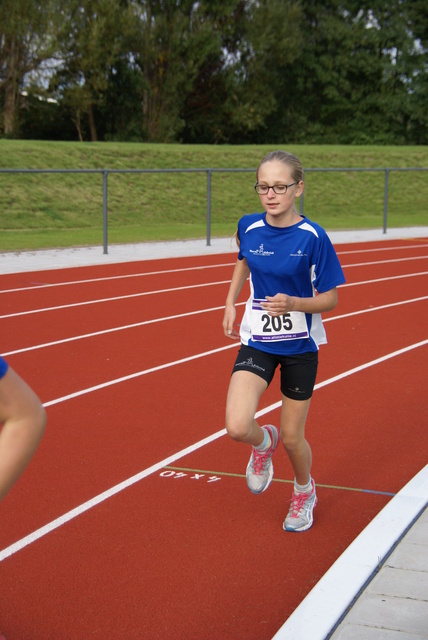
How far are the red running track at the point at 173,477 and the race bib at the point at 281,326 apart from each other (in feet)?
3.09

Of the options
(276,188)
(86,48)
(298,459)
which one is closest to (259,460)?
(298,459)

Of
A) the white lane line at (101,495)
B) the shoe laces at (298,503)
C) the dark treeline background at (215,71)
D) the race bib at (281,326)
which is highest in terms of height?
the dark treeline background at (215,71)

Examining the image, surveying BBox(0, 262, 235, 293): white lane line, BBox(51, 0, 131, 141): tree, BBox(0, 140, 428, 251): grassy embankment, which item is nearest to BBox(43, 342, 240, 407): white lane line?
BBox(0, 262, 235, 293): white lane line

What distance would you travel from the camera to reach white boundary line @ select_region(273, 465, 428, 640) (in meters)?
3.23

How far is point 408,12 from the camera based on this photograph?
191ft

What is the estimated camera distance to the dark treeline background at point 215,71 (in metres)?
35.8

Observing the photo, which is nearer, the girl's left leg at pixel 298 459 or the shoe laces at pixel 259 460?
the girl's left leg at pixel 298 459

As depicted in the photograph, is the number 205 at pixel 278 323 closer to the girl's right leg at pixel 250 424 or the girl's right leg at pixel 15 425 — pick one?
the girl's right leg at pixel 250 424

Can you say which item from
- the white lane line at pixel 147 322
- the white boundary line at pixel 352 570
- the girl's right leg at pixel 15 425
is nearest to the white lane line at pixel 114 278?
the white lane line at pixel 147 322

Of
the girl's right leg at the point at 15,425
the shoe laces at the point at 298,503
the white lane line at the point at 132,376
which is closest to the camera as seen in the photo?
the girl's right leg at the point at 15,425

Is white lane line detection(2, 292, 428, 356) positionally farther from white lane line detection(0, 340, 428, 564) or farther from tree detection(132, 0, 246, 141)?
tree detection(132, 0, 246, 141)

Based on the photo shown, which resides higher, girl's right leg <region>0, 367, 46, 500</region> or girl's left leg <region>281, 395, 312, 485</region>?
girl's right leg <region>0, 367, 46, 500</region>

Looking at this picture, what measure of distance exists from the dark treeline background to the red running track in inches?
1087

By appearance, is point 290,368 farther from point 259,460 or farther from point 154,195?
point 154,195
